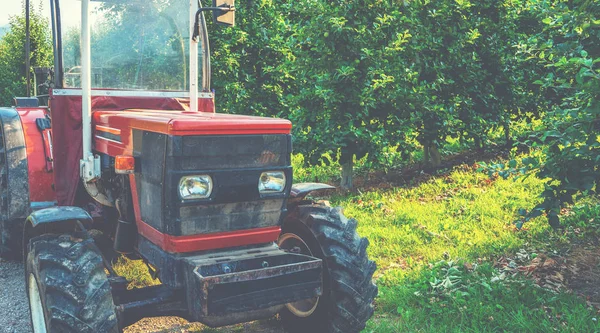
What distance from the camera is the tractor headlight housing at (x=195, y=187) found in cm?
326

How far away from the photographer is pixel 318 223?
12.8ft

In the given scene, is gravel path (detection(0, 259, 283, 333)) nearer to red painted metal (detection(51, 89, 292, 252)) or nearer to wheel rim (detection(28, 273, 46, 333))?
wheel rim (detection(28, 273, 46, 333))

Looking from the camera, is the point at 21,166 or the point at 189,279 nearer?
the point at 189,279

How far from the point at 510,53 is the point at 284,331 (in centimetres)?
674

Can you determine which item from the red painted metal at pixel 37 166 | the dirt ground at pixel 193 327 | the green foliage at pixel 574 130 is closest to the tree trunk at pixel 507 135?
the green foliage at pixel 574 130

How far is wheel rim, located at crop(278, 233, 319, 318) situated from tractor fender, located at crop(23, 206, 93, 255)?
4.38ft

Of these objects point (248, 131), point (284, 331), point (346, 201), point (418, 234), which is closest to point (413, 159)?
point (346, 201)

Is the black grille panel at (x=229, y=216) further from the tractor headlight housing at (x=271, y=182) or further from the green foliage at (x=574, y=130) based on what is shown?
the green foliage at (x=574, y=130)

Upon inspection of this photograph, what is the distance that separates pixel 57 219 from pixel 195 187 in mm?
818

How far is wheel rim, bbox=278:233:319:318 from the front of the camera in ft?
12.9

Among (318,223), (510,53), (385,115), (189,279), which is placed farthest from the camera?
(510,53)

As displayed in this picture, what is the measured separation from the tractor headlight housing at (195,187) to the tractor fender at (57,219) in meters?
0.64

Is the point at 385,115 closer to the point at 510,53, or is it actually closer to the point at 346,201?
the point at 346,201

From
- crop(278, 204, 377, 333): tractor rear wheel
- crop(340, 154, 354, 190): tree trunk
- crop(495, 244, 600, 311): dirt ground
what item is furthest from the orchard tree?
crop(278, 204, 377, 333): tractor rear wheel
